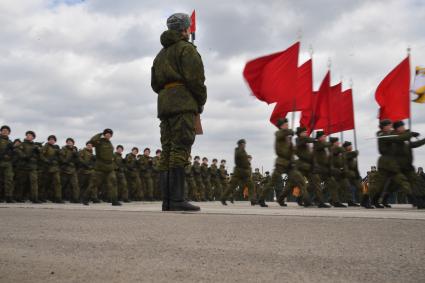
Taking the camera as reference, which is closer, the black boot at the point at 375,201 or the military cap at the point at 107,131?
the black boot at the point at 375,201

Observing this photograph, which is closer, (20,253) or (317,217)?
(20,253)

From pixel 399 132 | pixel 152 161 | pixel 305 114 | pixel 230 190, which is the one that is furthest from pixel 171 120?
pixel 152 161

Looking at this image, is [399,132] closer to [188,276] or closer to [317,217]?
[317,217]

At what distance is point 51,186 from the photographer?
15.7m

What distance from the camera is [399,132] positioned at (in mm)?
9469

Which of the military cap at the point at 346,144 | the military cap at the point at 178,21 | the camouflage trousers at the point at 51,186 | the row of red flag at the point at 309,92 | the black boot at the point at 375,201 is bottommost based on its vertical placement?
the black boot at the point at 375,201

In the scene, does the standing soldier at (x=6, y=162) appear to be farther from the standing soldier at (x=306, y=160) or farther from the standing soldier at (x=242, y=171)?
the standing soldier at (x=306, y=160)

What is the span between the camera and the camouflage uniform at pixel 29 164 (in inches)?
568

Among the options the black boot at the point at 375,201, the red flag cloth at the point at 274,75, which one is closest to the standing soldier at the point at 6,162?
the red flag cloth at the point at 274,75

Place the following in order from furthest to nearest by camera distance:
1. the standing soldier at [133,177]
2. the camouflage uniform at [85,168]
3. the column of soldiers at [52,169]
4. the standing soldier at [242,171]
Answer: the standing soldier at [133,177], the camouflage uniform at [85,168], the standing soldier at [242,171], the column of soldiers at [52,169]

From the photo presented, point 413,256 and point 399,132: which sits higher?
point 399,132

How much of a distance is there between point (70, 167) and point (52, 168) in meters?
0.67

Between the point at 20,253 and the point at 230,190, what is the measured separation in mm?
10057

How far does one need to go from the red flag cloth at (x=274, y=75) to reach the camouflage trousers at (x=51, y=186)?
246 inches
